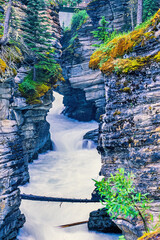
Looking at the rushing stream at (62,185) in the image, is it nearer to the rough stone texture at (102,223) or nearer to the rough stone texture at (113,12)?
the rough stone texture at (102,223)

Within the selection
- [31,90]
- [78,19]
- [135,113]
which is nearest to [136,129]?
[135,113]

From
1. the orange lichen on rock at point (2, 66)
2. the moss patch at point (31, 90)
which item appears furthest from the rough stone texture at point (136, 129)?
the moss patch at point (31, 90)

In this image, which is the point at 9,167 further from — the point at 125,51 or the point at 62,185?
the point at 62,185

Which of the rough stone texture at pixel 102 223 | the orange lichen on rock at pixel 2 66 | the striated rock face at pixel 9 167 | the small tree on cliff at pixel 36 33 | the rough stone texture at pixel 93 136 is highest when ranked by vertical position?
the small tree on cliff at pixel 36 33

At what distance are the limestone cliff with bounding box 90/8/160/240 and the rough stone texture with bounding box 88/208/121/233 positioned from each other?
3.20 metres

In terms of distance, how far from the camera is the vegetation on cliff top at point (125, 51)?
6.09 m

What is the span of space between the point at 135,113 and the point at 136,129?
1.76ft

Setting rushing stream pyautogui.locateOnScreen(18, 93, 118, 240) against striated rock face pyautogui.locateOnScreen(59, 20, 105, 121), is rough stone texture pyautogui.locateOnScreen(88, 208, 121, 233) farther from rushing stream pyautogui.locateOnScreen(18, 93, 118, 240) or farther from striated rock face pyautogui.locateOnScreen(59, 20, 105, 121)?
striated rock face pyautogui.locateOnScreen(59, 20, 105, 121)

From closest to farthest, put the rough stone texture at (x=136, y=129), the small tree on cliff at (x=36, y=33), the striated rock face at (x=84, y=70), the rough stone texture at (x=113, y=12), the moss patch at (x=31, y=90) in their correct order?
the rough stone texture at (x=136, y=129), the moss patch at (x=31, y=90), the small tree on cliff at (x=36, y=33), the rough stone texture at (x=113, y=12), the striated rock face at (x=84, y=70)

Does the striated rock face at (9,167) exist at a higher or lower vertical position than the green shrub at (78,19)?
lower

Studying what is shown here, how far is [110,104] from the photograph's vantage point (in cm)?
673

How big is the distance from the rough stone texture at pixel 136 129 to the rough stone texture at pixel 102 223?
3269 mm

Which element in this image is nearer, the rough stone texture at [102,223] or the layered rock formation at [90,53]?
the rough stone texture at [102,223]

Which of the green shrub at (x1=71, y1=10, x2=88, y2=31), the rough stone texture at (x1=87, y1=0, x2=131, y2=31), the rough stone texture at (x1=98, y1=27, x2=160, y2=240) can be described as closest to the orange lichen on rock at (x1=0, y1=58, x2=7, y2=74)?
the rough stone texture at (x1=98, y1=27, x2=160, y2=240)
